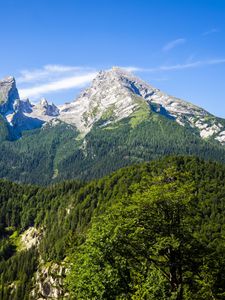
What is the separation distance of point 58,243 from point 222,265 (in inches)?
6068

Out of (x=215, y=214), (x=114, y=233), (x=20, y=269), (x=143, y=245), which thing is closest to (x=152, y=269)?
(x=143, y=245)

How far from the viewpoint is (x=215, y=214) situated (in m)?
181

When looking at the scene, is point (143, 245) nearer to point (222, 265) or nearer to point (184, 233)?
point (184, 233)

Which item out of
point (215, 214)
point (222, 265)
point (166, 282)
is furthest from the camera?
point (215, 214)

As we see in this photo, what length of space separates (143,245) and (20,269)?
165 m

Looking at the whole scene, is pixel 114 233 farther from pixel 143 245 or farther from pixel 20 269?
pixel 20 269

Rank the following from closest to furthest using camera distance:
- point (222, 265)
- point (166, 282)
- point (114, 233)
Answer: point (166, 282) < point (114, 233) < point (222, 265)

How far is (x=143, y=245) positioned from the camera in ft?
135

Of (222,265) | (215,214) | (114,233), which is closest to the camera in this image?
(114,233)

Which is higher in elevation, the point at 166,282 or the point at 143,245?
the point at 143,245

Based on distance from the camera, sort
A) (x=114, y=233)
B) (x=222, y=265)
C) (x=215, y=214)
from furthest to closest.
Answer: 1. (x=215, y=214)
2. (x=222, y=265)
3. (x=114, y=233)

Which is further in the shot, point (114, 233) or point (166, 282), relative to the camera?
point (114, 233)

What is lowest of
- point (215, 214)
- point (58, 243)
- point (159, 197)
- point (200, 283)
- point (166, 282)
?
point (58, 243)

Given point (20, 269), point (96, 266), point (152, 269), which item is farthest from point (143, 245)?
point (20, 269)
